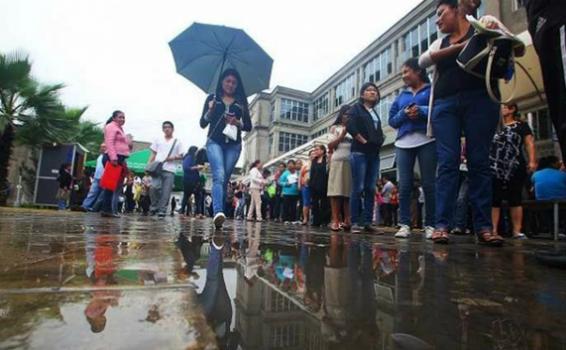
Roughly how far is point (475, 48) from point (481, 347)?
250 centimetres

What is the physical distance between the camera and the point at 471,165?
9.30 ft

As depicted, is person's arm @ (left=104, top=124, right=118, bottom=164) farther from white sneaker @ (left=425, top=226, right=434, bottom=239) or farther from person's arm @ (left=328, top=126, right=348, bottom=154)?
white sneaker @ (left=425, top=226, right=434, bottom=239)

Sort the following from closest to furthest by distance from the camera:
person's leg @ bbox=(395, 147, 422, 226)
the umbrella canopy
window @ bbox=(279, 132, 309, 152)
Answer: person's leg @ bbox=(395, 147, 422, 226)
the umbrella canopy
window @ bbox=(279, 132, 309, 152)

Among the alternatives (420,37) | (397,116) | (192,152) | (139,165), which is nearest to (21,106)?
(139,165)

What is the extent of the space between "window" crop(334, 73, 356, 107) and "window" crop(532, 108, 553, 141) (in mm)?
21710

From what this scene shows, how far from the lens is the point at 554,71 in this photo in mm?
2029

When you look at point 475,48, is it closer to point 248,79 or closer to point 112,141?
point 248,79

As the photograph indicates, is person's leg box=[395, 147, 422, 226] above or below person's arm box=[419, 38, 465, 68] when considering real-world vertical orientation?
below

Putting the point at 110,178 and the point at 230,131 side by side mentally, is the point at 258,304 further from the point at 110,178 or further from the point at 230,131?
the point at 110,178

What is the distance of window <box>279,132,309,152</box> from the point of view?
4519cm

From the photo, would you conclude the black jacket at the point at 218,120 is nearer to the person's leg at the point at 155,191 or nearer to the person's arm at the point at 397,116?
the person's arm at the point at 397,116

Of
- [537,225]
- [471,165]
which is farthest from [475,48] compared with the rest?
[537,225]

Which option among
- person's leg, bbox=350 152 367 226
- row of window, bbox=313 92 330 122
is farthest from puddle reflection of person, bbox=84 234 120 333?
row of window, bbox=313 92 330 122

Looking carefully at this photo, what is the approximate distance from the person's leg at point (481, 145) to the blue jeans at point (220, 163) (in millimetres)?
2252
